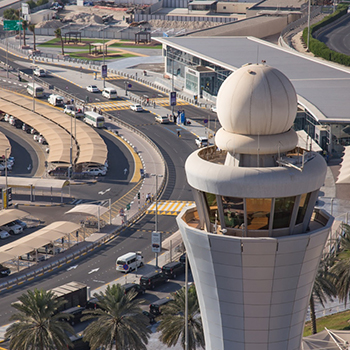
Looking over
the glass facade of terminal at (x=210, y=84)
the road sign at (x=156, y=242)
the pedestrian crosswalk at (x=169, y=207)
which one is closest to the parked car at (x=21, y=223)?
the pedestrian crosswalk at (x=169, y=207)

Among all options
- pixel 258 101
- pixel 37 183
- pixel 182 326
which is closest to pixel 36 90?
pixel 37 183

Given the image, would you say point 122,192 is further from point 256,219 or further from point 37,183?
point 256,219

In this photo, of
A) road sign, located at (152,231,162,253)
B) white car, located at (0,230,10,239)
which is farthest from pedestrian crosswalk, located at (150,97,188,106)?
road sign, located at (152,231,162,253)

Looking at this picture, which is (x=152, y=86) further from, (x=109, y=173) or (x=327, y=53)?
(x=109, y=173)

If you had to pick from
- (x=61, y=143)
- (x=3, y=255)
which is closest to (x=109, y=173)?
(x=61, y=143)

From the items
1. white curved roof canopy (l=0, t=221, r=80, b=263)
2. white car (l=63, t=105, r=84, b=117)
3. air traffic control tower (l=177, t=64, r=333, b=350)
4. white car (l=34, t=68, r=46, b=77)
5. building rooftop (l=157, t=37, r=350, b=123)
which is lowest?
white car (l=63, t=105, r=84, b=117)

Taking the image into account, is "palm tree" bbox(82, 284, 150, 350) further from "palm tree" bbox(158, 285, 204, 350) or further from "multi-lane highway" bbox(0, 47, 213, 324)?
"multi-lane highway" bbox(0, 47, 213, 324)

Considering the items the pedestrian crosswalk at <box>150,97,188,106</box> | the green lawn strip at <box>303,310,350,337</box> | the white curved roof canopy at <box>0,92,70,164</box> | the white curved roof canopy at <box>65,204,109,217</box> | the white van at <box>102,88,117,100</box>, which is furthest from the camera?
the white van at <box>102,88,117,100</box>
